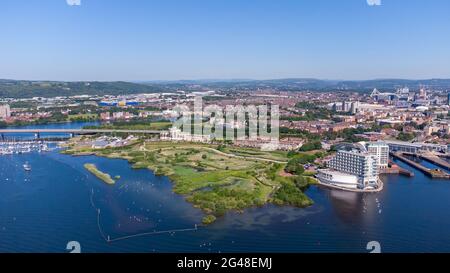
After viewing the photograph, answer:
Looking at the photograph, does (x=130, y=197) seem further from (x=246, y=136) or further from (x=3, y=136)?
(x=3, y=136)

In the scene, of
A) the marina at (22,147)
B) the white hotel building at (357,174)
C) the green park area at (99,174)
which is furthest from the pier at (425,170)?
the marina at (22,147)

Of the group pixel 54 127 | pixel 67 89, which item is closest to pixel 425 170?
pixel 54 127

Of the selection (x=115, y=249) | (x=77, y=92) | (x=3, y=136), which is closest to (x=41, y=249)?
(x=115, y=249)

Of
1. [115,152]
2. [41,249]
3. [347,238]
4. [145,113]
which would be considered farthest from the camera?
[145,113]

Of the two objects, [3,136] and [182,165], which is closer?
[182,165]

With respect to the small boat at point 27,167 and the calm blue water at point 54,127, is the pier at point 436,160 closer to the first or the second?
the small boat at point 27,167

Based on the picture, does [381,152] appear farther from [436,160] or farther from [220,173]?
[220,173]
